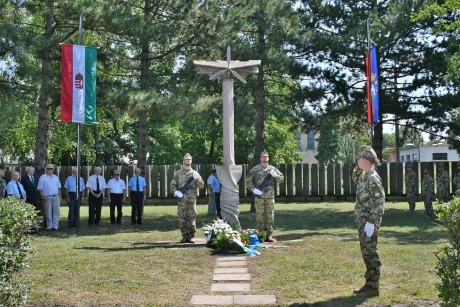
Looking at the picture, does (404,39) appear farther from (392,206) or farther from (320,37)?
(392,206)

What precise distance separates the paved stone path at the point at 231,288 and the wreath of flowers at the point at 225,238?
806 mm

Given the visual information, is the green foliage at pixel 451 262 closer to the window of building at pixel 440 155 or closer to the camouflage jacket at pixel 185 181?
the camouflage jacket at pixel 185 181

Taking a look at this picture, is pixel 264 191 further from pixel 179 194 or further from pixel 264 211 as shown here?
pixel 179 194

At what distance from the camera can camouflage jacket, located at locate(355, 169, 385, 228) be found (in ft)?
22.9

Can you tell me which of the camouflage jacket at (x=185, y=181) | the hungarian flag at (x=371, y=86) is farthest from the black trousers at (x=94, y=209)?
the hungarian flag at (x=371, y=86)

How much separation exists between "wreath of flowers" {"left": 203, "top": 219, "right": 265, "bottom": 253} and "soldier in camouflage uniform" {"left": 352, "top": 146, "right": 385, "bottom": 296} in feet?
11.3

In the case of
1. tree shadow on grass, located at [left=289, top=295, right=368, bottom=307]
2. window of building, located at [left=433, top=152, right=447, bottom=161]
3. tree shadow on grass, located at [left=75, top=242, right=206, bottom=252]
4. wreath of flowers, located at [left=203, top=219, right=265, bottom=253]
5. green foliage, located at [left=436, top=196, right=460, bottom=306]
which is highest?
window of building, located at [left=433, top=152, right=447, bottom=161]

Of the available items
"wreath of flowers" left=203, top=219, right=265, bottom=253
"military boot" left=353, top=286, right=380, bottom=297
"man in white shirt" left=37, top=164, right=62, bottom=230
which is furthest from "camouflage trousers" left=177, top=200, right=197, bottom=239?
"military boot" left=353, top=286, right=380, bottom=297

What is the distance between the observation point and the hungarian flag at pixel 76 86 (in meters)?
13.7

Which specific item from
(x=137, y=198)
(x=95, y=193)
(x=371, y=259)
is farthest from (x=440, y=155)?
(x=371, y=259)

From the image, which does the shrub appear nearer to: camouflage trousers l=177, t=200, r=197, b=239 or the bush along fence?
camouflage trousers l=177, t=200, r=197, b=239

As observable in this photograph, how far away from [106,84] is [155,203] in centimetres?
1001

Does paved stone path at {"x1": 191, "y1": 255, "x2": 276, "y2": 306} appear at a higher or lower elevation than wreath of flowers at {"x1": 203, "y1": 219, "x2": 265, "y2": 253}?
lower

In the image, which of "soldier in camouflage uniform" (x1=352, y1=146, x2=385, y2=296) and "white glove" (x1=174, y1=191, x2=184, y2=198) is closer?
"soldier in camouflage uniform" (x1=352, y1=146, x2=385, y2=296)
